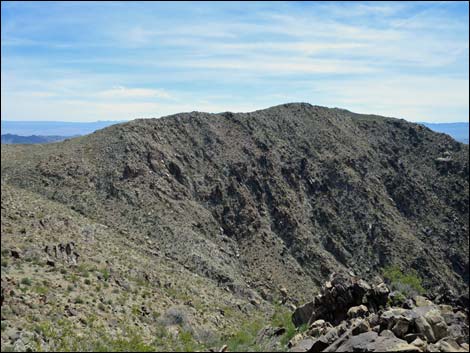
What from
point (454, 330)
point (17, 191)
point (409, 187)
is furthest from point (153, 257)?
point (409, 187)

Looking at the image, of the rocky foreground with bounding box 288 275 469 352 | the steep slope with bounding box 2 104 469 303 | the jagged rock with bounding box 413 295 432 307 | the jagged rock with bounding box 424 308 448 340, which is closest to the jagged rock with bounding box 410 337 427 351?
the rocky foreground with bounding box 288 275 469 352

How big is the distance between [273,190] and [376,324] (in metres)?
45.9

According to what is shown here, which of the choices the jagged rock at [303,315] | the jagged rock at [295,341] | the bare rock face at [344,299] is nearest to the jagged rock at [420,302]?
the bare rock face at [344,299]

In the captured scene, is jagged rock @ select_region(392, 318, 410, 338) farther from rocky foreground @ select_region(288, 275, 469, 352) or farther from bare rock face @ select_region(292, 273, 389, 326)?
bare rock face @ select_region(292, 273, 389, 326)

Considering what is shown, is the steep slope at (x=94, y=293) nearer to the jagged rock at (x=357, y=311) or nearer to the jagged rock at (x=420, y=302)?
the jagged rock at (x=357, y=311)

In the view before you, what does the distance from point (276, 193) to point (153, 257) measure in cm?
2801

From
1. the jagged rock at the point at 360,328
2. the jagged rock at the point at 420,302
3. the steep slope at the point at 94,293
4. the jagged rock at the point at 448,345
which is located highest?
the jagged rock at the point at 420,302

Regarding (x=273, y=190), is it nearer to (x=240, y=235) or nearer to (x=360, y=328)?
(x=240, y=235)

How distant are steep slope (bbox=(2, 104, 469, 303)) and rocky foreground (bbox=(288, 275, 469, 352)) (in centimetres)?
2107

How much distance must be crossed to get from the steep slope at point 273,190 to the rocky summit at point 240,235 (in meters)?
0.22

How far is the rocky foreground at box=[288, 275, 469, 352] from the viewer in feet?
42.8

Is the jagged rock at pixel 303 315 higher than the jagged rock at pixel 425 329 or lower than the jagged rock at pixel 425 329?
lower

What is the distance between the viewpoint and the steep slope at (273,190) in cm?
4184

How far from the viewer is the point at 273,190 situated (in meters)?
60.7
